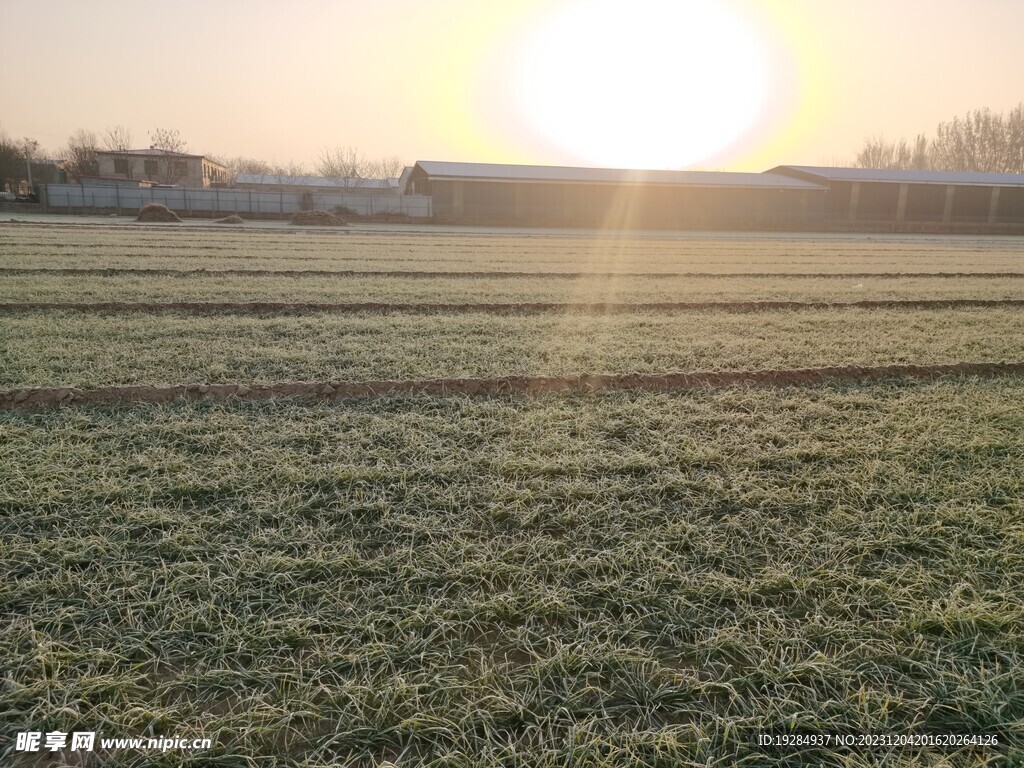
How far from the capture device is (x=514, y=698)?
171cm

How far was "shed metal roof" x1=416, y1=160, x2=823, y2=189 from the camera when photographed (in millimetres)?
36969

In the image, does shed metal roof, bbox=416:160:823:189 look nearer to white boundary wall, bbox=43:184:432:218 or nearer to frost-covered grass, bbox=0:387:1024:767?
white boundary wall, bbox=43:184:432:218

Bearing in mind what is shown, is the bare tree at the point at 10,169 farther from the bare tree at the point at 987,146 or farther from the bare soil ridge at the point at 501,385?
the bare tree at the point at 987,146

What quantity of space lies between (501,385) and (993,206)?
46.3 meters

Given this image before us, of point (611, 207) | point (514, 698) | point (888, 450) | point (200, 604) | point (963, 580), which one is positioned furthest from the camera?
point (611, 207)

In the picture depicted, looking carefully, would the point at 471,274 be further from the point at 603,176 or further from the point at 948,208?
the point at 948,208

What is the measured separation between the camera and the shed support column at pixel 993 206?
38.8 meters

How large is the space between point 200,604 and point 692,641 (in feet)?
5.04

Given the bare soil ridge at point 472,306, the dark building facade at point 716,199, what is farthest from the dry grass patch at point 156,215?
the bare soil ridge at point 472,306

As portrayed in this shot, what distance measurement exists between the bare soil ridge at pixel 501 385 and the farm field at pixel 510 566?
0.41ft

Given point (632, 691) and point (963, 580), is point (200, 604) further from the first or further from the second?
point (963, 580)

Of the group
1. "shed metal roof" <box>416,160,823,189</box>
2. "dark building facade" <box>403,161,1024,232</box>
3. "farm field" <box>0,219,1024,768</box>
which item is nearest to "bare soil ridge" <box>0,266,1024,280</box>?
"farm field" <box>0,219,1024,768</box>

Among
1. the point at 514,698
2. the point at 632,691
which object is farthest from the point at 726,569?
the point at 514,698

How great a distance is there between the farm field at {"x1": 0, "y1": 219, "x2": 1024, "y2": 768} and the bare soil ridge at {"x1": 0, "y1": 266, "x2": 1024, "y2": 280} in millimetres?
5781
